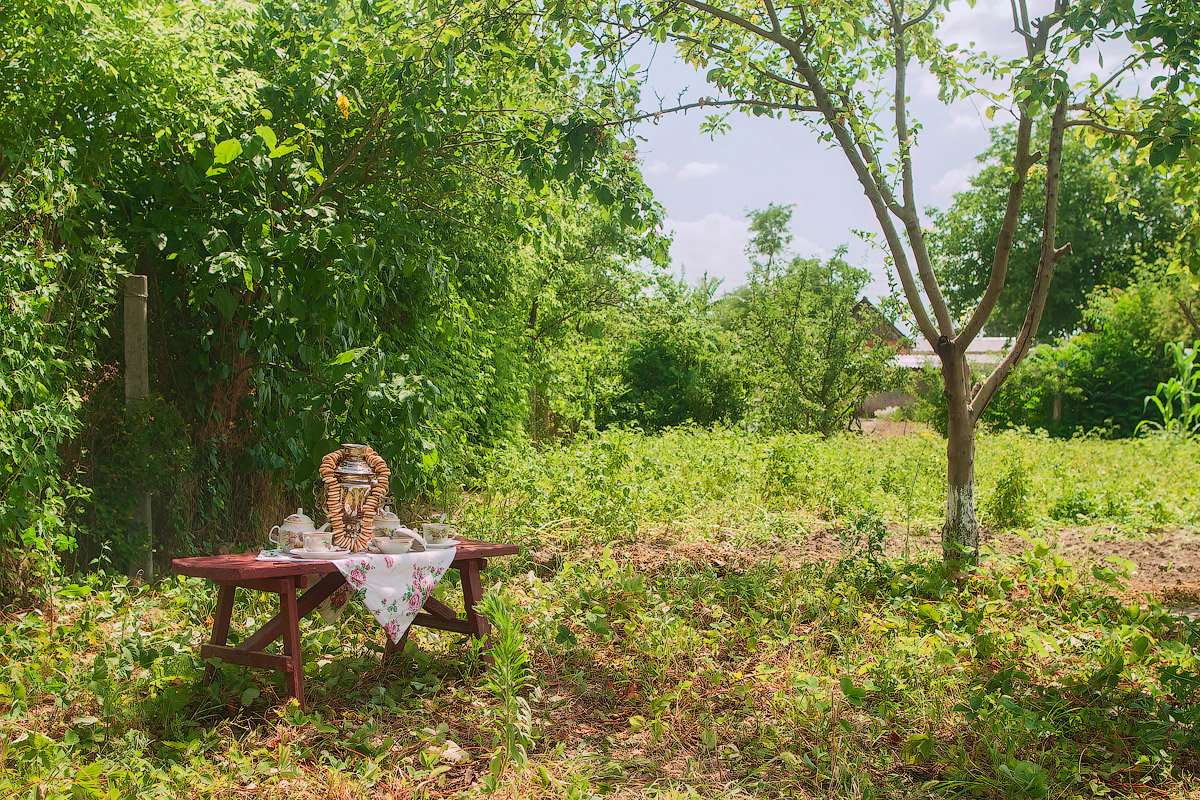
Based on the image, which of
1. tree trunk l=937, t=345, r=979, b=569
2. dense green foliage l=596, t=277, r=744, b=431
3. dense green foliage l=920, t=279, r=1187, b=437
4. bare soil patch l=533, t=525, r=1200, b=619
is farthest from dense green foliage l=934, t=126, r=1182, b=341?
tree trunk l=937, t=345, r=979, b=569

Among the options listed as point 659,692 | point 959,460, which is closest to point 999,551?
point 959,460

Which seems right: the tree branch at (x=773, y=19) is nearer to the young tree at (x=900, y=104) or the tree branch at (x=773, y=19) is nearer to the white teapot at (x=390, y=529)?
the young tree at (x=900, y=104)

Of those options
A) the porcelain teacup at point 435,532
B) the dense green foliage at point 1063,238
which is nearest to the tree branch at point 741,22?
the porcelain teacup at point 435,532

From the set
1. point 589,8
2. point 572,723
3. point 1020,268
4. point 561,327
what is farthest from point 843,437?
point 1020,268

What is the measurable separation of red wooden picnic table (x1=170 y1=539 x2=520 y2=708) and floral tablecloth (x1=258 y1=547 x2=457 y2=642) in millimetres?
94

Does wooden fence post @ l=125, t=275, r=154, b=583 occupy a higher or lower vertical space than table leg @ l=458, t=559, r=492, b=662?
higher

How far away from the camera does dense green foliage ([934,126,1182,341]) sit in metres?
23.5

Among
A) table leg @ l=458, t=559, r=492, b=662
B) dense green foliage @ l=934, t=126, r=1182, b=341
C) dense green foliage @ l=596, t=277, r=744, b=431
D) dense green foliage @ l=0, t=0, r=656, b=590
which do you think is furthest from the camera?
dense green foliage @ l=934, t=126, r=1182, b=341

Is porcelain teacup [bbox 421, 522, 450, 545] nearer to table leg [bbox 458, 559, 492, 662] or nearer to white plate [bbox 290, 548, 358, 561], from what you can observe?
table leg [bbox 458, 559, 492, 662]

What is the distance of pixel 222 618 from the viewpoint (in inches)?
136

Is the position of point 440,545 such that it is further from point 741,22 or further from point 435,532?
point 741,22

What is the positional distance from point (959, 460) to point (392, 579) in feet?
10.9

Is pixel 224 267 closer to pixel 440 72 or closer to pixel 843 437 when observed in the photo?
pixel 440 72

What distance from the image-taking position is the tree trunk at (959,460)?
15.9ft
